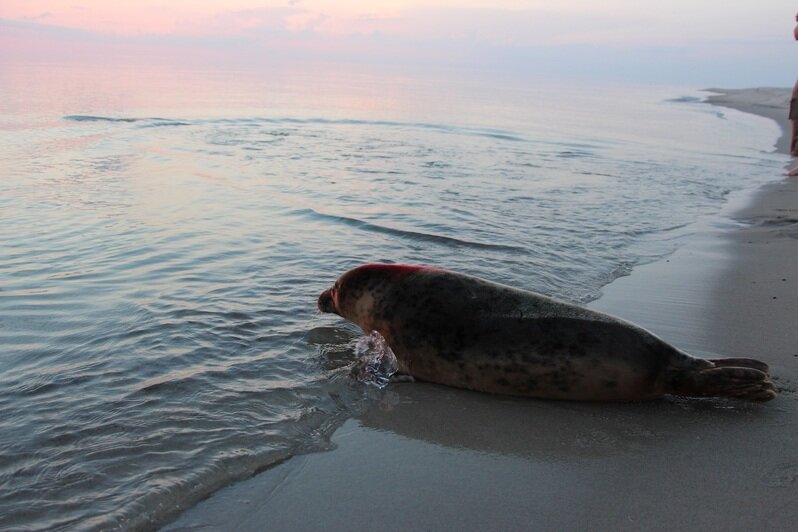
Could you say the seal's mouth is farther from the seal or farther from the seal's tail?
the seal's tail

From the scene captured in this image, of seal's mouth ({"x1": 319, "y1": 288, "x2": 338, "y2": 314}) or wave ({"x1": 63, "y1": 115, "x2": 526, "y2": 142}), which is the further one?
wave ({"x1": 63, "y1": 115, "x2": 526, "y2": 142})

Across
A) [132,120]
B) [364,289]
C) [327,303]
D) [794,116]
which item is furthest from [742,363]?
[132,120]

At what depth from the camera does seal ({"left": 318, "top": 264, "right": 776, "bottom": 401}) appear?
3.79 metres

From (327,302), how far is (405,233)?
10.8 feet

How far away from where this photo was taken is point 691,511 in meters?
2.77

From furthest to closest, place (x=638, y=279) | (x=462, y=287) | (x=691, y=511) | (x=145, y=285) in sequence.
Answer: (x=638, y=279)
(x=145, y=285)
(x=462, y=287)
(x=691, y=511)

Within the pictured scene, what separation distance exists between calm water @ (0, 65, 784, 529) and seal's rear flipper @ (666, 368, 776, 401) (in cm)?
166

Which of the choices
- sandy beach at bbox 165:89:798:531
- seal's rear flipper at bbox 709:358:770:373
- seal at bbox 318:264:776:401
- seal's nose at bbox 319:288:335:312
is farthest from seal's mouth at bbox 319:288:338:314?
seal's rear flipper at bbox 709:358:770:373

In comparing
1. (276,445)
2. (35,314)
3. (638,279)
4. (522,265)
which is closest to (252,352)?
(276,445)

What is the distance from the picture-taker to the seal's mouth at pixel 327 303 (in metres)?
4.94

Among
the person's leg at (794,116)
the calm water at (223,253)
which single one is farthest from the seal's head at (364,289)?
the person's leg at (794,116)

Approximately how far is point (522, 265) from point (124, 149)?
9.36 meters

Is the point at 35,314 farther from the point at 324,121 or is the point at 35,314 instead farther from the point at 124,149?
the point at 324,121

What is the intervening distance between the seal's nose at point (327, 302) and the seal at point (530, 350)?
1.69 feet
